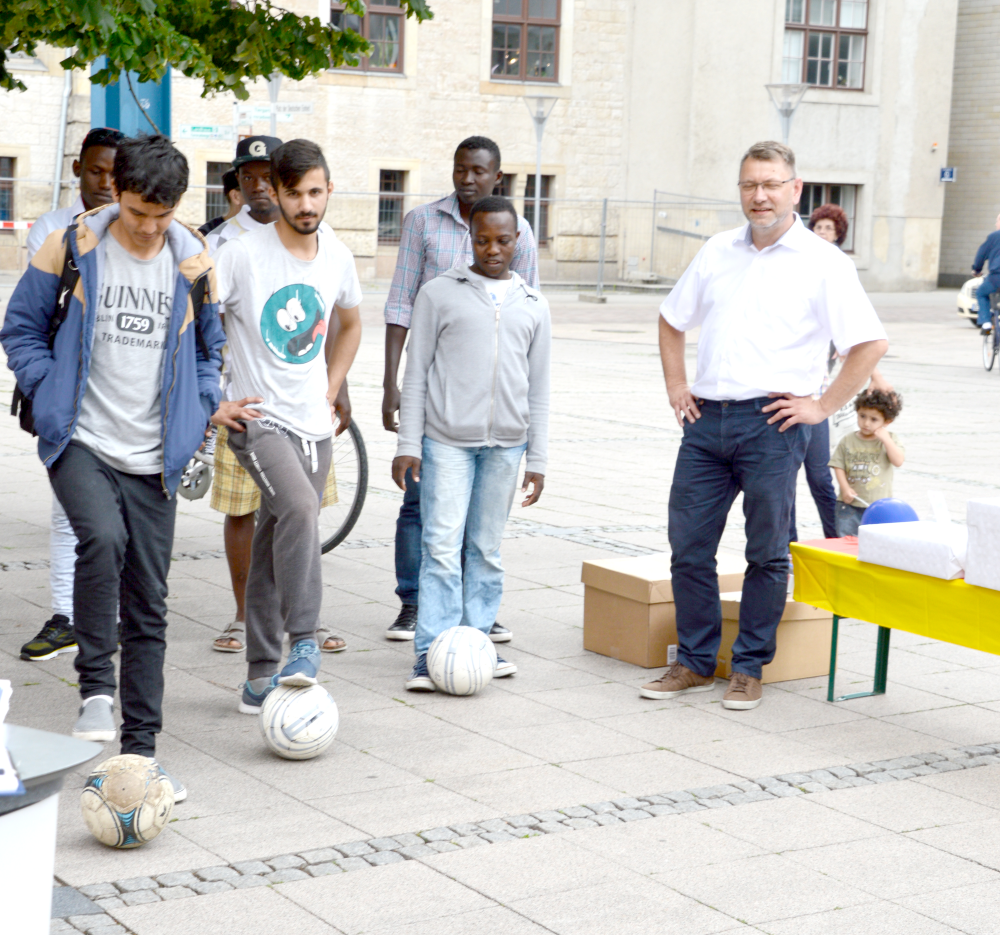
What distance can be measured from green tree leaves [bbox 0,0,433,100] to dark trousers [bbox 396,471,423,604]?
204cm

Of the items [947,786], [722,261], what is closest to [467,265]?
[722,261]

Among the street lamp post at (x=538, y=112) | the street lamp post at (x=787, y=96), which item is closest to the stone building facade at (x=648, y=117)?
the street lamp post at (x=538, y=112)

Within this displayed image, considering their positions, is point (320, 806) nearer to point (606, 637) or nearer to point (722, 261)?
point (606, 637)

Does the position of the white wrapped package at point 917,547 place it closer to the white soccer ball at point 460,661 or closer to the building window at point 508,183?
the white soccer ball at point 460,661

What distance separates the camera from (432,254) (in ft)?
19.2

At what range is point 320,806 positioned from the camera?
4160 millimetres

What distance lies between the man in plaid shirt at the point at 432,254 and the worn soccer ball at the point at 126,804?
82.0 inches

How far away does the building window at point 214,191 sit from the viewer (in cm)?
3141

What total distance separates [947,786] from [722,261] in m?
1.96

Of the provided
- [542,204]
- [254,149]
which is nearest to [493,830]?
[254,149]

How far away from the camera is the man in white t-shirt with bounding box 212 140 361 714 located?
4770 millimetres

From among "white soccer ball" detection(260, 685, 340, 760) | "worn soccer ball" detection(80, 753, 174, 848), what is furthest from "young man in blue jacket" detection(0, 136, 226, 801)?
"white soccer ball" detection(260, 685, 340, 760)

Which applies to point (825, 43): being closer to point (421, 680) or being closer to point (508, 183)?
point (508, 183)

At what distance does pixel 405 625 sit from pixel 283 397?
1.53 meters
